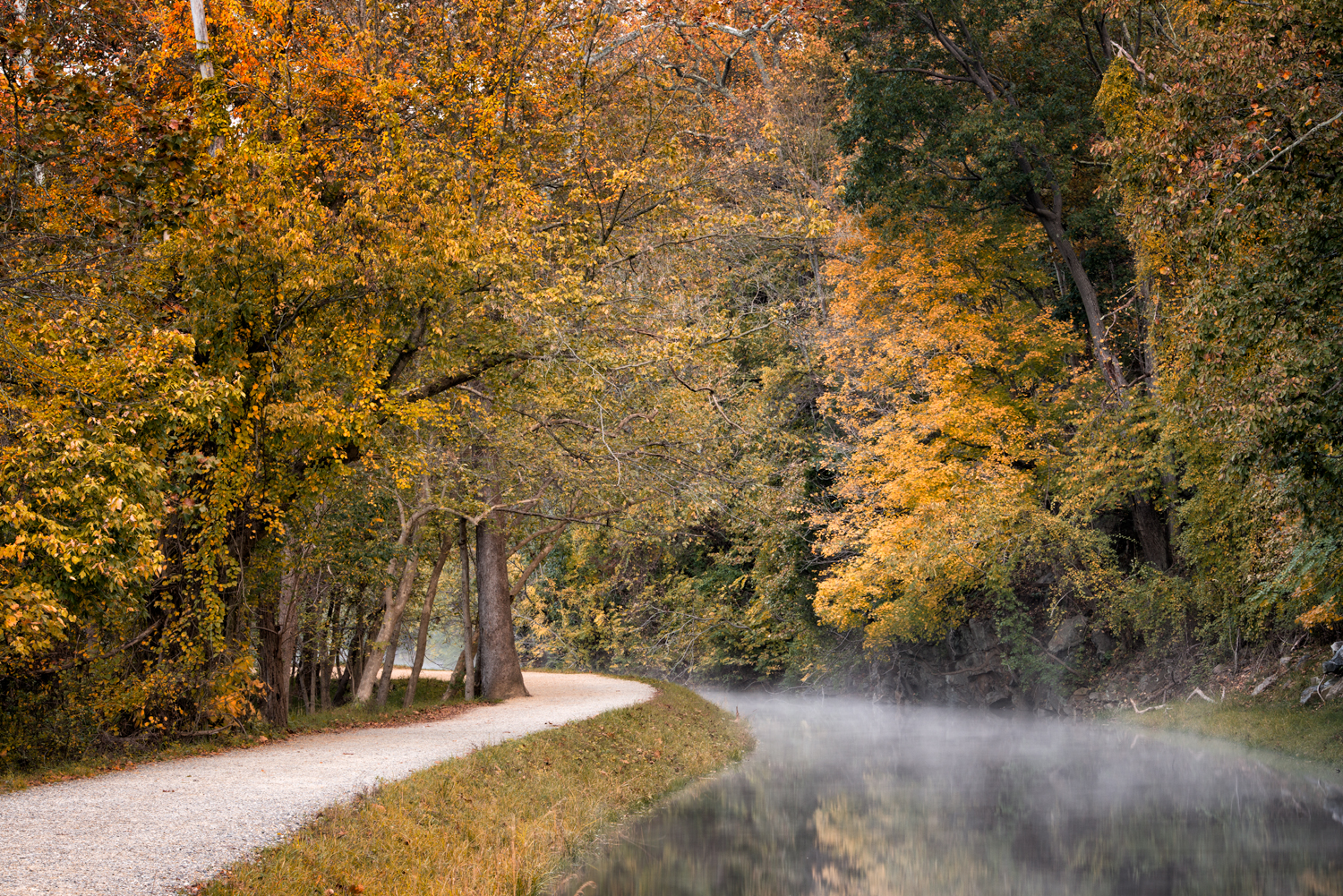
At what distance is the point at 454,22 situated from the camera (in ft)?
49.5

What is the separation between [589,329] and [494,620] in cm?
1047

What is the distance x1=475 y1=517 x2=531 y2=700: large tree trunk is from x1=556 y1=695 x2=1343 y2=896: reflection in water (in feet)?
20.1

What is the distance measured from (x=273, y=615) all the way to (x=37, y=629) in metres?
6.13

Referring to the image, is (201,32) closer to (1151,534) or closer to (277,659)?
(277,659)

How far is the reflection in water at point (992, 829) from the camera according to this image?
9805 millimetres

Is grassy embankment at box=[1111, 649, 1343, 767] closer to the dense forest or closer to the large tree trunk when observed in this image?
the dense forest

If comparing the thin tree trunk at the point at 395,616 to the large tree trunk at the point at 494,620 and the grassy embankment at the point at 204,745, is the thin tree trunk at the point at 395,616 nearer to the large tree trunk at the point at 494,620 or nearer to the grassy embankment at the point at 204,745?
the large tree trunk at the point at 494,620

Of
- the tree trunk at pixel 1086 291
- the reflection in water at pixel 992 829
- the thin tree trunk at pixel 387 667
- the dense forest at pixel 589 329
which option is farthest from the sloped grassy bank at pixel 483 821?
the tree trunk at pixel 1086 291

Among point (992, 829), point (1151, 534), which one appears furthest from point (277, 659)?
point (1151, 534)

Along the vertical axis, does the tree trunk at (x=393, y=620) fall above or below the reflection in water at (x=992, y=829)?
above

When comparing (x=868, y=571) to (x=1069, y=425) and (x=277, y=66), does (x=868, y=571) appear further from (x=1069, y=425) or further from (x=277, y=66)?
(x=277, y=66)

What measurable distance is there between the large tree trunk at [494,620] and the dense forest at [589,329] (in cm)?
10

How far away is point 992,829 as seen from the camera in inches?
483

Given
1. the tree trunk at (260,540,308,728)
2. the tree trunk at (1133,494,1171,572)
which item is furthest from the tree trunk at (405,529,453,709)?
the tree trunk at (1133,494,1171,572)
